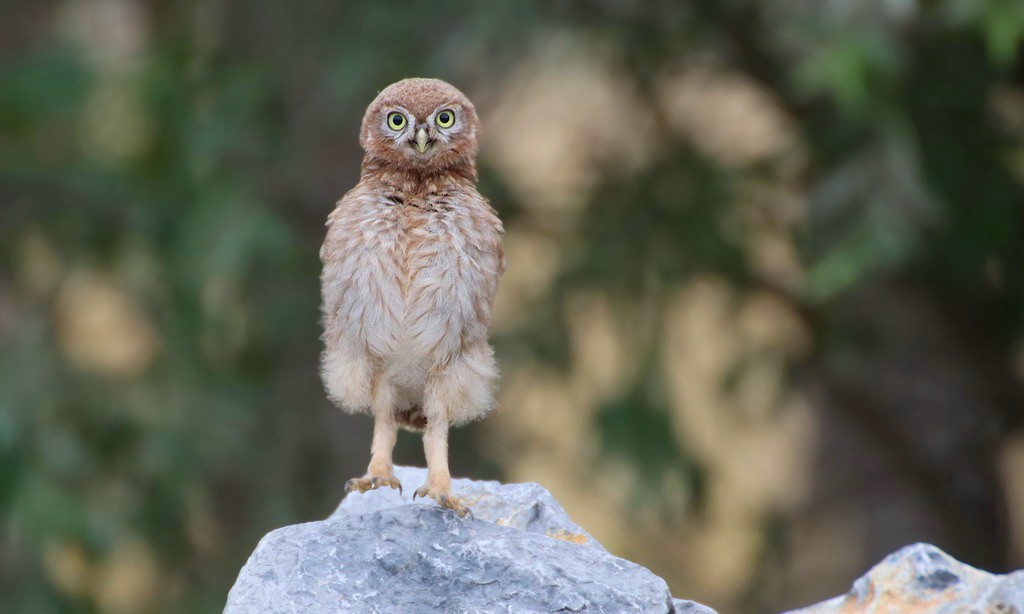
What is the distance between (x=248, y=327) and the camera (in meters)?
9.16

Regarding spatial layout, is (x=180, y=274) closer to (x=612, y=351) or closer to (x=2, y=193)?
(x=2, y=193)

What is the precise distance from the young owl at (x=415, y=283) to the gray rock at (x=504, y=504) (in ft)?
→ 1.25

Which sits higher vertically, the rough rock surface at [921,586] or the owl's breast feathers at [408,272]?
the owl's breast feathers at [408,272]

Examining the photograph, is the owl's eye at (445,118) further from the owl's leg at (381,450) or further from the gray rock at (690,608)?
the gray rock at (690,608)

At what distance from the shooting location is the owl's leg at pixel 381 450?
355cm

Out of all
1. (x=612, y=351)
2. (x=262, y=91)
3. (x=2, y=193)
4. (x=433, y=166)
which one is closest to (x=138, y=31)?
(x=2, y=193)

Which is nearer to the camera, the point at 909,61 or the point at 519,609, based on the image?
the point at 519,609

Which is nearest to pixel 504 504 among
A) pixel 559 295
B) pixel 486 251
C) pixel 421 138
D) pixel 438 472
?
pixel 438 472

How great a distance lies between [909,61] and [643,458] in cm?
276

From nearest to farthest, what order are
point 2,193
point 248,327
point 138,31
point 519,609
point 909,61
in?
point 519,609 < point 909,61 < point 248,327 < point 2,193 < point 138,31

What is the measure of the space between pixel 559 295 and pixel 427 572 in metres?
5.30

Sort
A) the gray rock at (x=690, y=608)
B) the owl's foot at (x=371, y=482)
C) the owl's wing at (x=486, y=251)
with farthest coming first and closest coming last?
the gray rock at (x=690, y=608), the owl's wing at (x=486, y=251), the owl's foot at (x=371, y=482)

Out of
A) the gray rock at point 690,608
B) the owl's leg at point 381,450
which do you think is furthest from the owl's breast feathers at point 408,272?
the gray rock at point 690,608

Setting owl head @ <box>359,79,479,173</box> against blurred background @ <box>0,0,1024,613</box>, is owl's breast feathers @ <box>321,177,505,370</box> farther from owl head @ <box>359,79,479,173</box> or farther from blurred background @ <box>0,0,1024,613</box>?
blurred background @ <box>0,0,1024,613</box>
